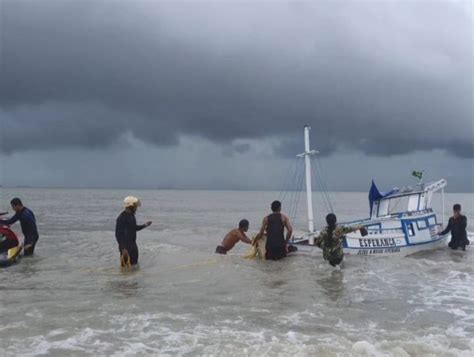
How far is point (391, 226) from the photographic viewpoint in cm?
1811

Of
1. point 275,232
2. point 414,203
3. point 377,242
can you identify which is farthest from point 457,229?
point 275,232

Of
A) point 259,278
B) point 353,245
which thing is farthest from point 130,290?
point 353,245

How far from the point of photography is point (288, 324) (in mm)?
7359

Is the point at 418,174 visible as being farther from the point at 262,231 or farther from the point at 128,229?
the point at 128,229

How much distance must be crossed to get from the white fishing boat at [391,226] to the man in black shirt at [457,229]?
737 mm

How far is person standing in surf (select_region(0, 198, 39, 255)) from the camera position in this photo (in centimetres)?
1393

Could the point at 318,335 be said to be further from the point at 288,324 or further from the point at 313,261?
the point at 313,261

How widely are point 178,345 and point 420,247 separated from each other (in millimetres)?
15400

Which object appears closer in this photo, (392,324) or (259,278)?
(392,324)

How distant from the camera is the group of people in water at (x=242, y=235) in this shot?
38.5 feet

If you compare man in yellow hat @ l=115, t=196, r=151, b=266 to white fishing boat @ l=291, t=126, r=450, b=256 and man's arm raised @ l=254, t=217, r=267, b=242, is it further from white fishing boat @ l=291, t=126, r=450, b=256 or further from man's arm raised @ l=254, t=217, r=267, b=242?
white fishing boat @ l=291, t=126, r=450, b=256

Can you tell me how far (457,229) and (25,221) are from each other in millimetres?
17086

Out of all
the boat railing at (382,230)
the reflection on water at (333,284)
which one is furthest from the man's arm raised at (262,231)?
the boat railing at (382,230)

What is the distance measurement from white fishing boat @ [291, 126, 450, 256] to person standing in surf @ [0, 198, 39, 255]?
9.43 m
